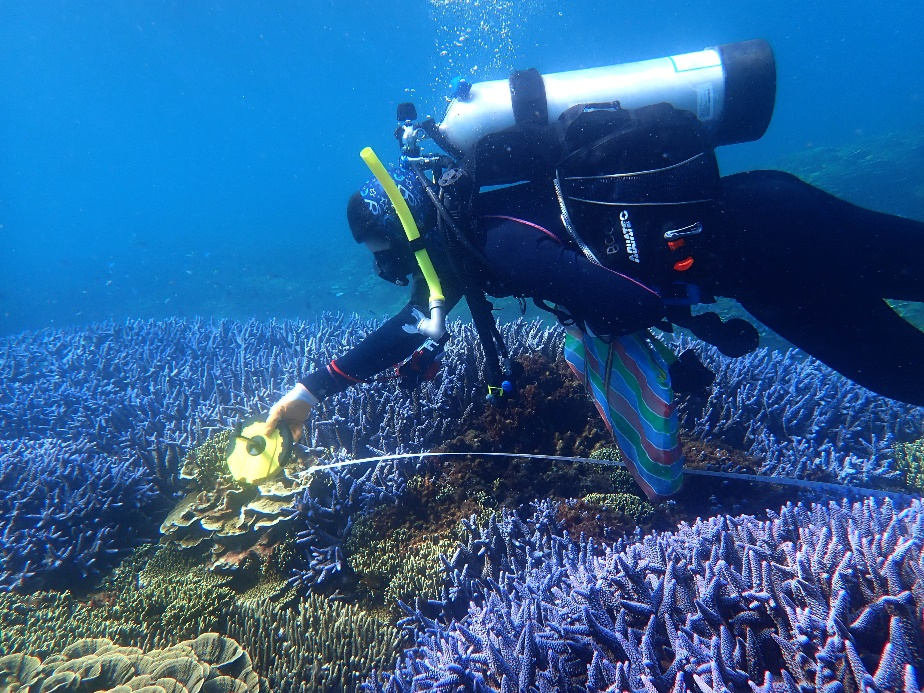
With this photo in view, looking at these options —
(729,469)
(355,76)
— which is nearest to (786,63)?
(355,76)

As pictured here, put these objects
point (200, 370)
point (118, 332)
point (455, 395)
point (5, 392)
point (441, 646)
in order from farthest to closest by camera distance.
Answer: point (118, 332) < point (5, 392) < point (200, 370) < point (455, 395) < point (441, 646)

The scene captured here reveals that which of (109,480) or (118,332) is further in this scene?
(118,332)

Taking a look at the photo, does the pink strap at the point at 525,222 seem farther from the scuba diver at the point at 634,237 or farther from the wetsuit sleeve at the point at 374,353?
the wetsuit sleeve at the point at 374,353

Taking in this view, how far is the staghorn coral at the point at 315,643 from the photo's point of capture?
8.64 feet

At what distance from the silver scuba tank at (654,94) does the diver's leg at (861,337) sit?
1162mm

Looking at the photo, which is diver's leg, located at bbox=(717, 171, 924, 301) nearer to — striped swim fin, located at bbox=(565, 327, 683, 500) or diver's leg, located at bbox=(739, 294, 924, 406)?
diver's leg, located at bbox=(739, 294, 924, 406)

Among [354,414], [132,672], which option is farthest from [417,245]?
[132,672]

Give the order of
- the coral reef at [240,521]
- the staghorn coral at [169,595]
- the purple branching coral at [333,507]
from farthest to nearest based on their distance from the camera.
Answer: the coral reef at [240,521]
the purple branching coral at [333,507]
the staghorn coral at [169,595]

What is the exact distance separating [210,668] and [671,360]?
3.34 meters

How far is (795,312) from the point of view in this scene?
2.57 m

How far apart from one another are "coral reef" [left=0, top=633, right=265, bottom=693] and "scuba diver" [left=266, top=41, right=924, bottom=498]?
1.38 m

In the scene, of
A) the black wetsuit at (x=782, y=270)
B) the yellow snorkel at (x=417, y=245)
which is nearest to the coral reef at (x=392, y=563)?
the yellow snorkel at (x=417, y=245)

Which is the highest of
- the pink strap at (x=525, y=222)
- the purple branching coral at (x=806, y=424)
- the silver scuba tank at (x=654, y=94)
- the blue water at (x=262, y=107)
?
the blue water at (x=262, y=107)

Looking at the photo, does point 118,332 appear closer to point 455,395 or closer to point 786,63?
point 455,395
